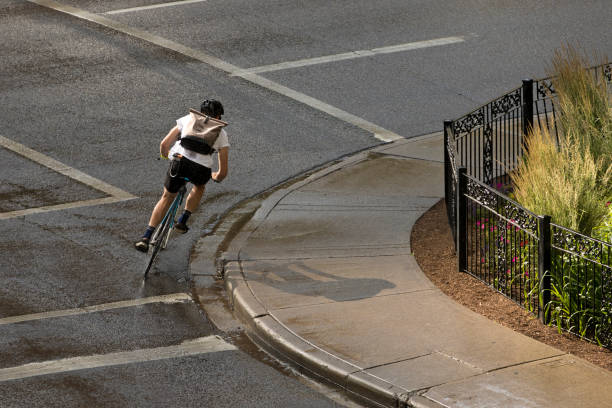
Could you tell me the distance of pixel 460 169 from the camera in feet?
33.5

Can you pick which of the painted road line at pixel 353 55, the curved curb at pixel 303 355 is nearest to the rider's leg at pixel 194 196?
the curved curb at pixel 303 355

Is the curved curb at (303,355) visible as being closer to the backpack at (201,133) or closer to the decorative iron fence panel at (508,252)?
the backpack at (201,133)

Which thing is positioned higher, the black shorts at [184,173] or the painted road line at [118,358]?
the black shorts at [184,173]

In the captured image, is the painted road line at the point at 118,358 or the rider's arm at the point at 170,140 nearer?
the painted road line at the point at 118,358

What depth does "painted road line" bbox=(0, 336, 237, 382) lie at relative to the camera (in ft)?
27.9

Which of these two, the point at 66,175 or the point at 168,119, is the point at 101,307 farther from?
the point at 168,119

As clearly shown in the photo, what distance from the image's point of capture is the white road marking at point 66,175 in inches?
→ 494

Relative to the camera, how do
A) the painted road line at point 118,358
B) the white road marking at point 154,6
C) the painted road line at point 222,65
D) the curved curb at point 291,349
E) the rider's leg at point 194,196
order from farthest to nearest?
1. the white road marking at point 154,6
2. the painted road line at point 222,65
3. the rider's leg at point 194,196
4. the painted road line at point 118,358
5. the curved curb at point 291,349

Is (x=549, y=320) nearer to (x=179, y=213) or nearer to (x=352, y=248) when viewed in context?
(x=352, y=248)

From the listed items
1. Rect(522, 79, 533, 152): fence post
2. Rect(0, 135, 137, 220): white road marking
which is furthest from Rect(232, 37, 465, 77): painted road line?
Rect(522, 79, 533, 152): fence post

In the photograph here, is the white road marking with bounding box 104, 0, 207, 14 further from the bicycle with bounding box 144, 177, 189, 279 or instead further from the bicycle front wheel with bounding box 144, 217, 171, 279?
the bicycle front wheel with bounding box 144, 217, 171, 279

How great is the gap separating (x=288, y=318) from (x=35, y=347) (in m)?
2.24

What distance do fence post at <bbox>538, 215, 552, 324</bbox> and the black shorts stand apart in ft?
11.7

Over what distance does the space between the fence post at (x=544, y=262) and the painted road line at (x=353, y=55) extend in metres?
9.38
